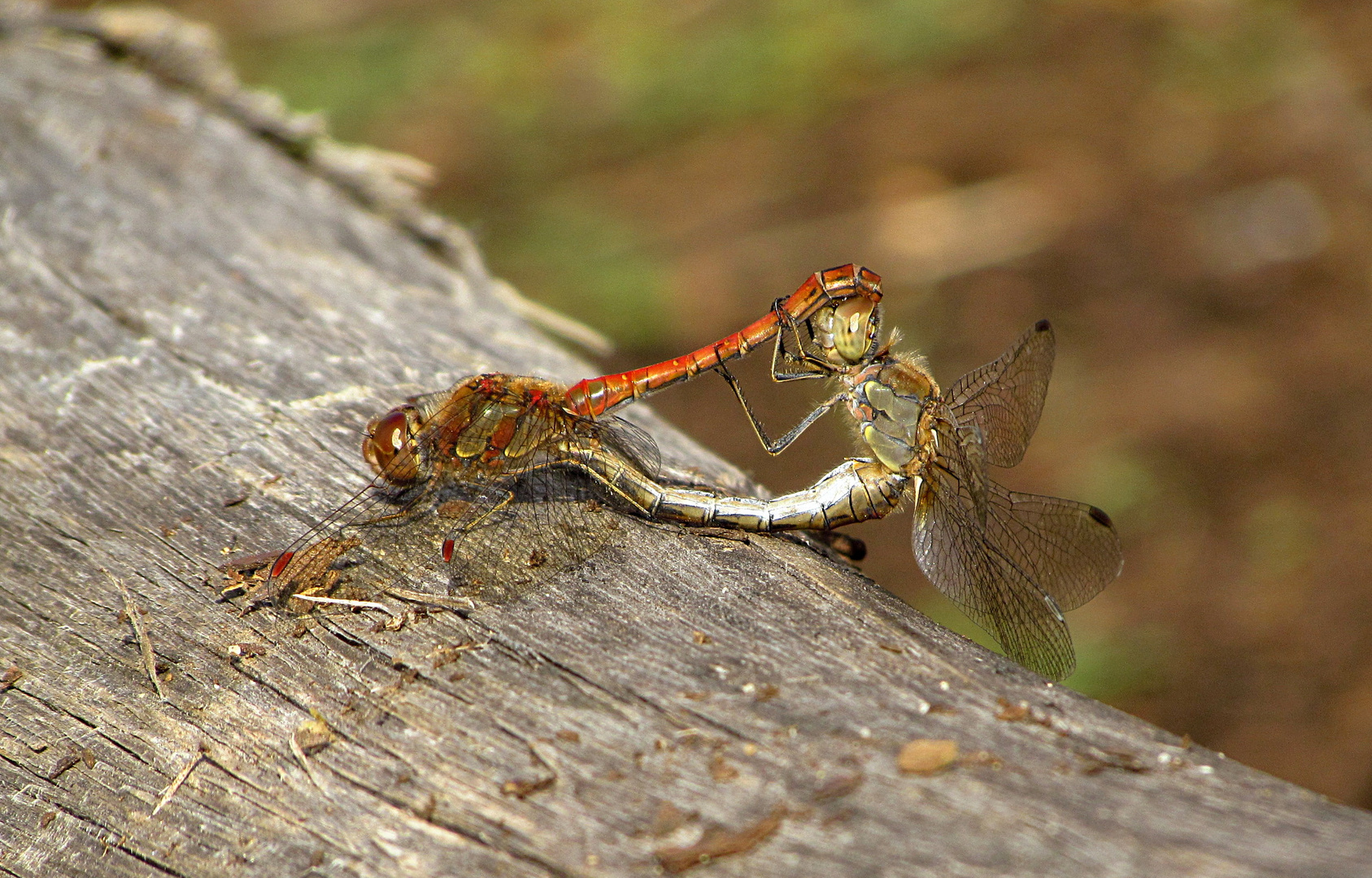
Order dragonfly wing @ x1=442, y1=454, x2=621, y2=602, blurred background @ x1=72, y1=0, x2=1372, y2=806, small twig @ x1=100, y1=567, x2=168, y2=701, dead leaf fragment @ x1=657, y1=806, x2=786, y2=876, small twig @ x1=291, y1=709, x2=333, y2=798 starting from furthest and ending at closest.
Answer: blurred background @ x1=72, y1=0, x2=1372, y2=806 → dragonfly wing @ x1=442, y1=454, x2=621, y2=602 → small twig @ x1=100, y1=567, x2=168, y2=701 → small twig @ x1=291, y1=709, x2=333, y2=798 → dead leaf fragment @ x1=657, y1=806, x2=786, y2=876

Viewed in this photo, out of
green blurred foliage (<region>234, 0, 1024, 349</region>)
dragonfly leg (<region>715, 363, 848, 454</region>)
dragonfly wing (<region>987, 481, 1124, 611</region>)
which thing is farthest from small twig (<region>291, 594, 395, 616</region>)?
green blurred foliage (<region>234, 0, 1024, 349</region>)

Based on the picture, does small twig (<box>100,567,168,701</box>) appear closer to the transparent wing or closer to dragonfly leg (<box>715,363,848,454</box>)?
dragonfly leg (<box>715,363,848,454</box>)

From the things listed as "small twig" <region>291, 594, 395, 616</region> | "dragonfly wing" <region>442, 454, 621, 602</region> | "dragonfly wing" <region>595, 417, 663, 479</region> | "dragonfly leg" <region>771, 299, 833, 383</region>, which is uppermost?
"dragonfly leg" <region>771, 299, 833, 383</region>

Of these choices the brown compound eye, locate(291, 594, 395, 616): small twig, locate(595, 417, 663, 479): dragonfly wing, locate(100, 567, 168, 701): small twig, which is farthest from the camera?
locate(595, 417, 663, 479): dragonfly wing

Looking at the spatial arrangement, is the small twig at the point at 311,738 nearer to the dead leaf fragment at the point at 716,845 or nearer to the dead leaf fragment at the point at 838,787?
the dead leaf fragment at the point at 716,845

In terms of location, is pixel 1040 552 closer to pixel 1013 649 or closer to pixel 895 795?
pixel 1013 649

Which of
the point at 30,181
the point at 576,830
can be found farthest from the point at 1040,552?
the point at 30,181

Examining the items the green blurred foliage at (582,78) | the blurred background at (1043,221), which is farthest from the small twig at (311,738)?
the green blurred foliage at (582,78)
